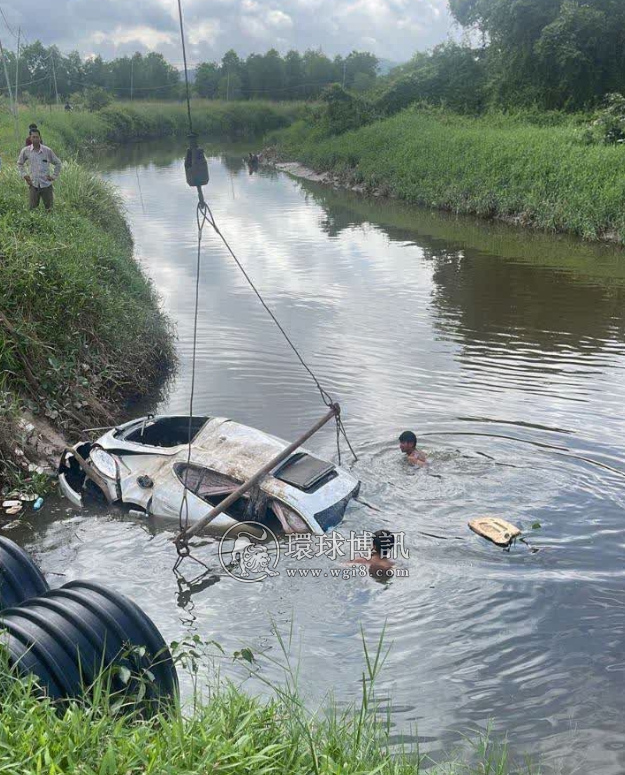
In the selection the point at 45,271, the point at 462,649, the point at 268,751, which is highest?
the point at 45,271

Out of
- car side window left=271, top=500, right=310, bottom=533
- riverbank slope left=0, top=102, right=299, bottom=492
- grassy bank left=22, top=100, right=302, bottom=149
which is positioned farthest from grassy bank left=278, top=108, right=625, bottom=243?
grassy bank left=22, top=100, right=302, bottom=149

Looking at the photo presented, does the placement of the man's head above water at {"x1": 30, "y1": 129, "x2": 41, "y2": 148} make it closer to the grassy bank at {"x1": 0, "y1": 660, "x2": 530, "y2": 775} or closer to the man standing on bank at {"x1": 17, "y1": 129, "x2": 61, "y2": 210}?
the man standing on bank at {"x1": 17, "y1": 129, "x2": 61, "y2": 210}

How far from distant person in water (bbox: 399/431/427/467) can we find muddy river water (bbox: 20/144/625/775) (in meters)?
0.18

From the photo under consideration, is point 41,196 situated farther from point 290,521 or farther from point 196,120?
point 196,120

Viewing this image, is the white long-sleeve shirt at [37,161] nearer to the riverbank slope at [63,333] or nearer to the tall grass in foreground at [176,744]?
the riverbank slope at [63,333]

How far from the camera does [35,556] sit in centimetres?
898

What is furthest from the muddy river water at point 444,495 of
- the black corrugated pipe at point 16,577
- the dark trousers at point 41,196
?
the dark trousers at point 41,196

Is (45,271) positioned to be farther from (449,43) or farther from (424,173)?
(449,43)

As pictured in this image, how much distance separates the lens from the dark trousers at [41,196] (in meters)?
16.7

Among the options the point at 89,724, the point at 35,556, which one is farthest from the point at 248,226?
the point at 89,724

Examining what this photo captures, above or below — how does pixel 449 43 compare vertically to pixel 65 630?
above

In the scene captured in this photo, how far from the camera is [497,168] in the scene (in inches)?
1198

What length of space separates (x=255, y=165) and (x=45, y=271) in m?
40.7

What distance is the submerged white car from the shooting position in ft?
29.3
